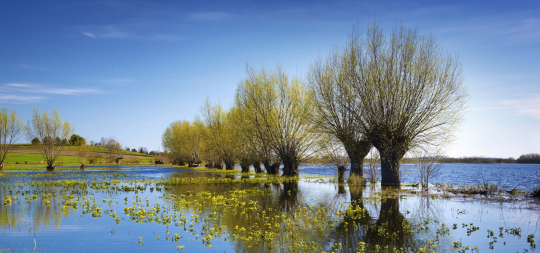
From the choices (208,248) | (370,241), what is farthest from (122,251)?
(370,241)

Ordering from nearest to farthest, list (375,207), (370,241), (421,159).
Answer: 1. (370,241)
2. (375,207)
3. (421,159)

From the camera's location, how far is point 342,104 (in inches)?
1088

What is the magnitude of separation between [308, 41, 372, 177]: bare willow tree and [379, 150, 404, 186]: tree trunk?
2.60 metres

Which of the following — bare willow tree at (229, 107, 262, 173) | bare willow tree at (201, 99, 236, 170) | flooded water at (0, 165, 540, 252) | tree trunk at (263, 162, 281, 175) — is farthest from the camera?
bare willow tree at (201, 99, 236, 170)

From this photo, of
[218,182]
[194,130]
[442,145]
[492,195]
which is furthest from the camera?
[194,130]

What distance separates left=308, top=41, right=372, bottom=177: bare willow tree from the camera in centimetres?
2694

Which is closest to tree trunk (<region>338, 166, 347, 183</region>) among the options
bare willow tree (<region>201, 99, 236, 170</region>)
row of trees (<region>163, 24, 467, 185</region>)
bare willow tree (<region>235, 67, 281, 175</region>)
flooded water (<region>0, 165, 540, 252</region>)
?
row of trees (<region>163, 24, 467, 185</region>)

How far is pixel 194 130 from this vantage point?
70500mm

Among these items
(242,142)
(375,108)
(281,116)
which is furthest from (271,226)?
(242,142)

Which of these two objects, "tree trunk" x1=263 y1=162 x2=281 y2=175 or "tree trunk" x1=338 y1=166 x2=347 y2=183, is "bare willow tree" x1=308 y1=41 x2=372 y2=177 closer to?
"tree trunk" x1=338 y1=166 x2=347 y2=183

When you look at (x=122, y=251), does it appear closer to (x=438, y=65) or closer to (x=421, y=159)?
(x=421, y=159)

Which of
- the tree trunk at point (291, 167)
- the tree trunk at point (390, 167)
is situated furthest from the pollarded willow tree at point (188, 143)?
the tree trunk at point (390, 167)

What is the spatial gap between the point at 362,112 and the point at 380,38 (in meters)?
5.68

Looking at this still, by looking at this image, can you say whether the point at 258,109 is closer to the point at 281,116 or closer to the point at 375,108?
the point at 281,116
